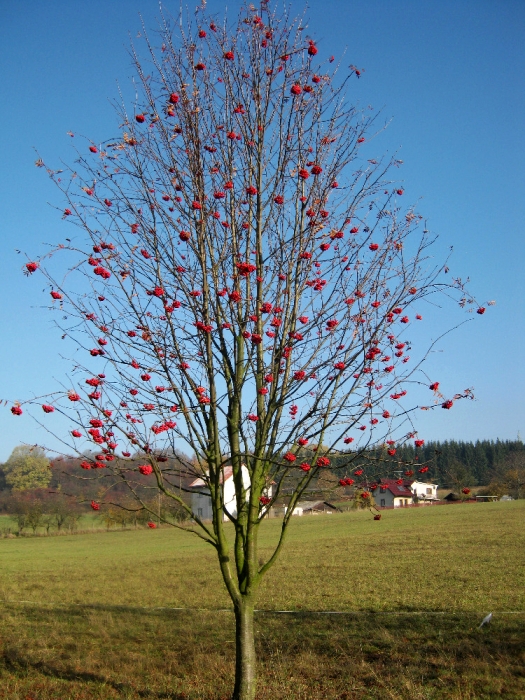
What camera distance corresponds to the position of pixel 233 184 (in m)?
6.32

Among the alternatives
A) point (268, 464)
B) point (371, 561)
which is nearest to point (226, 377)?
point (268, 464)

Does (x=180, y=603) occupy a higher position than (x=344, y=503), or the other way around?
(x=344, y=503)

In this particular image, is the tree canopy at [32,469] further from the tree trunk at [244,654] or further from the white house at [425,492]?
the white house at [425,492]

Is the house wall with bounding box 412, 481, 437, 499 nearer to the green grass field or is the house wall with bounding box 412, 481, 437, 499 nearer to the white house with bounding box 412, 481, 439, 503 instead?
the white house with bounding box 412, 481, 439, 503

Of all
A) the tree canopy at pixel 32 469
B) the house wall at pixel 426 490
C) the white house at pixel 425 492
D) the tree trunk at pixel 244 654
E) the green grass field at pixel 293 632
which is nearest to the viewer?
the tree trunk at pixel 244 654

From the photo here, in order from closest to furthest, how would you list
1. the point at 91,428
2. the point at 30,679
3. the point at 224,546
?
1. the point at 91,428
2. the point at 224,546
3. the point at 30,679

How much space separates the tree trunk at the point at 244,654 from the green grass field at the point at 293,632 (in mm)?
1180

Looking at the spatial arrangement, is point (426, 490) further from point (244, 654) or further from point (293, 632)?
point (244, 654)

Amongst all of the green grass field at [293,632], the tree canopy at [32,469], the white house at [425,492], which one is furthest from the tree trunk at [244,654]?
the white house at [425,492]

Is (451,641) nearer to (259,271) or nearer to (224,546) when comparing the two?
(224,546)

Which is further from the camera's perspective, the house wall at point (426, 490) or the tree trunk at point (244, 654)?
the house wall at point (426, 490)

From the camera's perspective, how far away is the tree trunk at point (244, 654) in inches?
228

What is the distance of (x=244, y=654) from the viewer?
19.2ft

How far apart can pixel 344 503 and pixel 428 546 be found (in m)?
24.3
